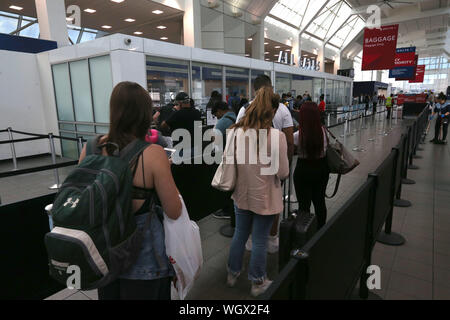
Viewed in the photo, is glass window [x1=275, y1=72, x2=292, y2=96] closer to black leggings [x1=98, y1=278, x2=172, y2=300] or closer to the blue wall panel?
the blue wall panel

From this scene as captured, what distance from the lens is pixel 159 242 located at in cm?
148

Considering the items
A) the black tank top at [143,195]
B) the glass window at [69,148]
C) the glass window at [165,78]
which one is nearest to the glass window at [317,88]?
the glass window at [165,78]

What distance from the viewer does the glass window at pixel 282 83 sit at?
14.8 metres

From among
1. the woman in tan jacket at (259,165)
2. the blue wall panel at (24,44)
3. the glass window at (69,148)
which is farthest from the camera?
the glass window at (69,148)

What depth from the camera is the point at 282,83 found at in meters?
15.3

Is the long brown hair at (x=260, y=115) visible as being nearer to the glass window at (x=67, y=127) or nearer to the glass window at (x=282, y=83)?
the glass window at (x=67, y=127)

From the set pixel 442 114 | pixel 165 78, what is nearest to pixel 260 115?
pixel 165 78

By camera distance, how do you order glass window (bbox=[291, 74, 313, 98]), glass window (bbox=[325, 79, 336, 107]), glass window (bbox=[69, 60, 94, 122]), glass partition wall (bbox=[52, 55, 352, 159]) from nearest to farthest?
1. glass partition wall (bbox=[52, 55, 352, 159])
2. glass window (bbox=[69, 60, 94, 122])
3. glass window (bbox=[291, 74, 313, 98])
4. glass window (bbox=[325, 79, 336, 107])

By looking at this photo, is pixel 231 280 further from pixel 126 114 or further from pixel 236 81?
pixel 236 81

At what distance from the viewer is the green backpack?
46.8 inches

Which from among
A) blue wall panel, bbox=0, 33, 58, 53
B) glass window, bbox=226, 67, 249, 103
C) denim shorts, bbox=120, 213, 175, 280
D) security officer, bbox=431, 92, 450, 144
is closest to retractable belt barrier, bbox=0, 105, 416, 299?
denim shorts, bbox=120, 213, 175, 280

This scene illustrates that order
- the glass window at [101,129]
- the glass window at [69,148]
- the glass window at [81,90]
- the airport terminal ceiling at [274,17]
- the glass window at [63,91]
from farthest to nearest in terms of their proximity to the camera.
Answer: the airport terminal ceiling at [274,17] → the glass window at [69,148] → the glass window at [63,91] → the glass window at [81,90] → the glass window at [101,129]

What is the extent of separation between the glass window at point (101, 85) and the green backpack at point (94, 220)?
22.4 ft

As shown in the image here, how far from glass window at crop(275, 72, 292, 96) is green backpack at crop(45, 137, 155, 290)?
14207 mm
